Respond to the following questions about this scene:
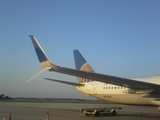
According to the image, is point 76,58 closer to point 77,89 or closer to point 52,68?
point 77,89

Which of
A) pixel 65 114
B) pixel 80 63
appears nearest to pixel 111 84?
pixel 65 114

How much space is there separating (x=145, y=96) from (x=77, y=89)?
375 inches

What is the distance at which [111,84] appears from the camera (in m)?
20.2

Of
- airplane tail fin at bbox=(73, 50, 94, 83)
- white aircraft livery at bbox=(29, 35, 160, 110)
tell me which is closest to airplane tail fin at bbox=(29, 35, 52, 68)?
white aircraft livery at bbox=(29, 35, 160, 110)

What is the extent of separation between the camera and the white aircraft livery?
14242 mm

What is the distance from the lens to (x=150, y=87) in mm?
16156

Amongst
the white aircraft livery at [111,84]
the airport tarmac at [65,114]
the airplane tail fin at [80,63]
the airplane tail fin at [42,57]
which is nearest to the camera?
the airplane tail fin at [42,57]

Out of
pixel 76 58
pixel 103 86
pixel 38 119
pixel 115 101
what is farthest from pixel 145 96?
pixel 76 58

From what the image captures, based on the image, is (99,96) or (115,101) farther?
(99,96)

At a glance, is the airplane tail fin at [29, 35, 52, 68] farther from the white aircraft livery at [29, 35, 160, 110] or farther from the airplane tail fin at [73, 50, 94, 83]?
the airplane tail fin at [73, 50, 94, 83]

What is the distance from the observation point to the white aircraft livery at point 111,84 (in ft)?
46.7

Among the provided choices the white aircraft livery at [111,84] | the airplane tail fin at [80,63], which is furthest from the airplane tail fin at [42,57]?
the airplane tail fin at [80,63]

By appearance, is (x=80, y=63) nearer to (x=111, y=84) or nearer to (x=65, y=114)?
(x=111, y=84)

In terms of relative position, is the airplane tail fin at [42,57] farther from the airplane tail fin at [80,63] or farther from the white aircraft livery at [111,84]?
the airplane tail fin at [80,63]
